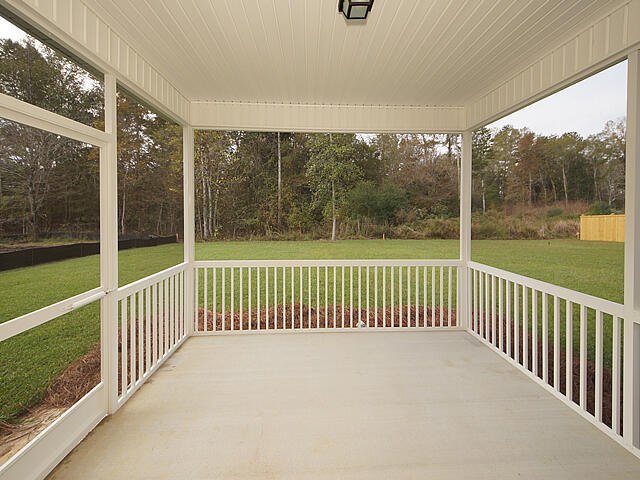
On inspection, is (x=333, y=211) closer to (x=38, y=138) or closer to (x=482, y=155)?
(x=482, y=155)

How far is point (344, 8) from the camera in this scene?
208 cm

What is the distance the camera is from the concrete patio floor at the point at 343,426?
2.07 meters

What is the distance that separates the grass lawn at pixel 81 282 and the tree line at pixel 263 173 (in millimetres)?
256

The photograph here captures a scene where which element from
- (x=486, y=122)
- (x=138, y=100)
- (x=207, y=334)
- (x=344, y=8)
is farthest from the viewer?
(x=207, y=334)

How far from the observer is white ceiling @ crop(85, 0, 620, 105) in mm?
2367

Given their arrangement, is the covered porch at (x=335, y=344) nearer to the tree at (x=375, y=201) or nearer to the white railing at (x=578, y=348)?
the white railing at (x=578, y=348)

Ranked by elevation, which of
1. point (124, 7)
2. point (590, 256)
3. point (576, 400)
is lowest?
point (576, 400)

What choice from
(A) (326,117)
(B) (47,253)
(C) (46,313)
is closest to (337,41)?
(A) (326,117)

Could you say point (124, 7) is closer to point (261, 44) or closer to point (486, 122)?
point (261, 44)

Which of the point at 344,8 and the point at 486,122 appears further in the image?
the point at 486,122

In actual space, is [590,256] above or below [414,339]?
above

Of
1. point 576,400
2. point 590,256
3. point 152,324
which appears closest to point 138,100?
point 152,324

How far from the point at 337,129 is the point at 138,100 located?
2201mm

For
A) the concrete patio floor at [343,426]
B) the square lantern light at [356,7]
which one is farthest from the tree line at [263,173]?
the square lantern light at [356,7]
